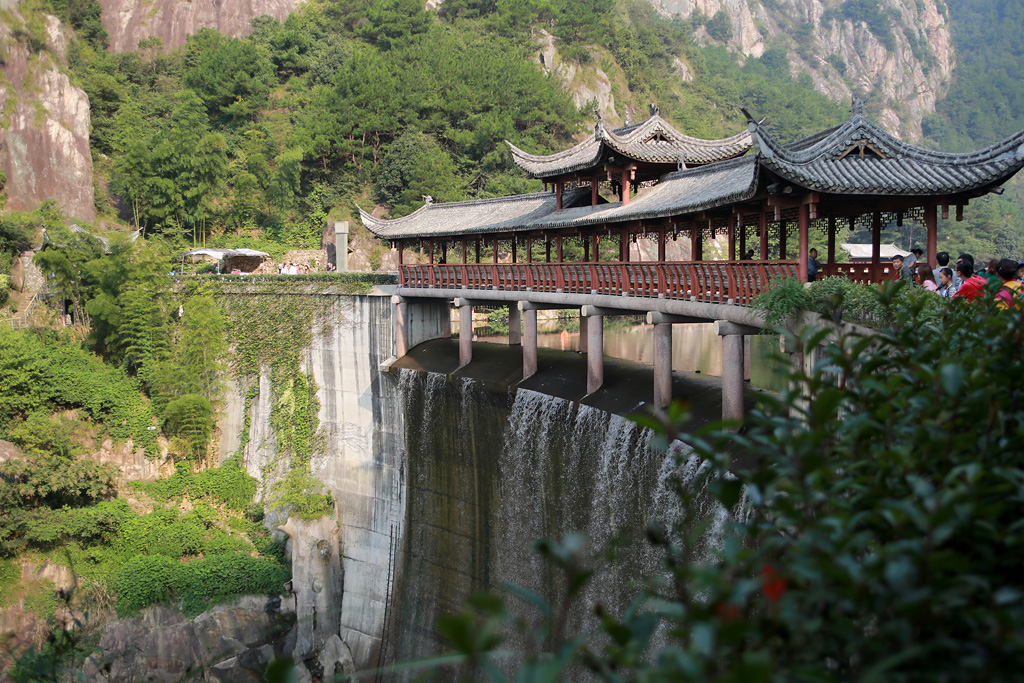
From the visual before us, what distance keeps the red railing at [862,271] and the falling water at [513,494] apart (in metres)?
4.29

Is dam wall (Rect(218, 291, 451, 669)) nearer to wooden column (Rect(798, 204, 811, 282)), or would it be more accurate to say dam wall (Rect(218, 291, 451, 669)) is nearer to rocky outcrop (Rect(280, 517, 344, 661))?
rocky outcrop (Rect(280, 517, 344, 661))

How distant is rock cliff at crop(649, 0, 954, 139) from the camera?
11144cm

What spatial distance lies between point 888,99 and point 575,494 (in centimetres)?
11343

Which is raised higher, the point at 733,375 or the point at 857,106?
the point at 857,106

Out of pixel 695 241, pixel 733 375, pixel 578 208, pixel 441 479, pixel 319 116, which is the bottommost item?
pixel 441 479

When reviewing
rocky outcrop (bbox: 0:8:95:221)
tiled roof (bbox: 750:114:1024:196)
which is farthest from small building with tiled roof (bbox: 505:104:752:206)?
rocky outcrop (bbox: 0:8:95:221)

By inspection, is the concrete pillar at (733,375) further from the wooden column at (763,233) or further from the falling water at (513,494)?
the wooden column at (763,233)

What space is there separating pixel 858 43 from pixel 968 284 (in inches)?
5101

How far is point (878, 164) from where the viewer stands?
12070mm

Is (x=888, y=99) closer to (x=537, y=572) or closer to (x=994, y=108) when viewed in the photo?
(x=994, y=108)

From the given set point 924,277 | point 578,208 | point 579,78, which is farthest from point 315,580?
point 579,78

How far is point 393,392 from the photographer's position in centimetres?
2289

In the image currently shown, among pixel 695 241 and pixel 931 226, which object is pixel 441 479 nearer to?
pixel 695 241

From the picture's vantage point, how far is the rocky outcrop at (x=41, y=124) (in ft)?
127
